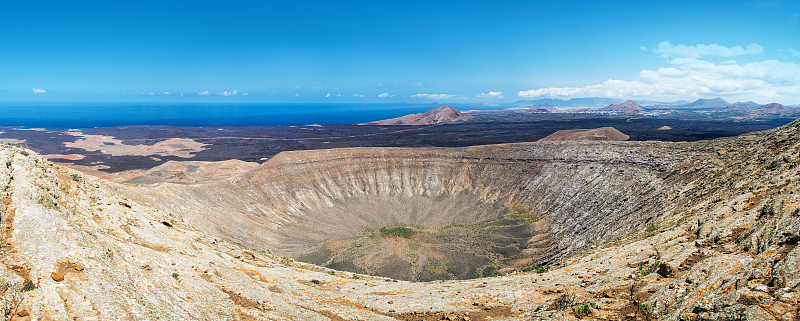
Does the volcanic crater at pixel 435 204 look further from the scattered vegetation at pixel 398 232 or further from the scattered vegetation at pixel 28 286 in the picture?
the scattered vegetation at pixel 28 286

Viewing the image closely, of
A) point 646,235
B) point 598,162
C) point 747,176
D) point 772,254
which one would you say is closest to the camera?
point 772,254

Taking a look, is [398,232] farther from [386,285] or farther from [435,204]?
[386,285]

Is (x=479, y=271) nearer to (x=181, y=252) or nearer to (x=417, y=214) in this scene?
(x=417, y=214)

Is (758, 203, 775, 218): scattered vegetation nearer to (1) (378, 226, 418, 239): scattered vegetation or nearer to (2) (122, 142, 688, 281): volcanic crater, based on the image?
(2) (122, 142, 688, 281): volcanic crater

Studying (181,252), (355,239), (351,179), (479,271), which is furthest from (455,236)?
(181,252)

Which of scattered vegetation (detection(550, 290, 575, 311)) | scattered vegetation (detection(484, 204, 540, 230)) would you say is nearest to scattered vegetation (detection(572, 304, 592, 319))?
scattered vegetation (detection(550, 290, 575, 311))

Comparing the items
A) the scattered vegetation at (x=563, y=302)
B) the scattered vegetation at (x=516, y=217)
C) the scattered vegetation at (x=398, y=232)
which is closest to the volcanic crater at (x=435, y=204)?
the scattered vegetation at (x=398, y=232)
